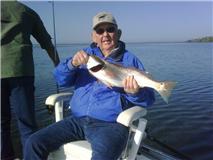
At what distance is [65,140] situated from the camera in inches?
166

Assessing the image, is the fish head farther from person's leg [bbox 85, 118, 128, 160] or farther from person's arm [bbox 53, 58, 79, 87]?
person's leg [bbox 85, 118, 128, 160]

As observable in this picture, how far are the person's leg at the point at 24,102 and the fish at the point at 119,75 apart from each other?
3.29 ft

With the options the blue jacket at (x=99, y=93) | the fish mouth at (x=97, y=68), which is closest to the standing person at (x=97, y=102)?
the blue jacket at (x=99, y=93)

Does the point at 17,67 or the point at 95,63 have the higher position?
the point at 95,63

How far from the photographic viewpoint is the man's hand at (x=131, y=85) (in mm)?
Result: 3996

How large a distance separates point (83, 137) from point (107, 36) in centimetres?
116

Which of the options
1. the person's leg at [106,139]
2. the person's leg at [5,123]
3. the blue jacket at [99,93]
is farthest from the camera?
the person's leg at [5,123]

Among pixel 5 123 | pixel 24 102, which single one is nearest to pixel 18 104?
pixel 24 102

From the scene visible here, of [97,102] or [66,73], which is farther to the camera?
[66,73]

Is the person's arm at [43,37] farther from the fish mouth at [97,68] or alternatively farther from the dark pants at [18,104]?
the fish mouth at [97,68]

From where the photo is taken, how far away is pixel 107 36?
4.49 metres

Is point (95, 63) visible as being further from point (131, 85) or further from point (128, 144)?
point (128, 144)

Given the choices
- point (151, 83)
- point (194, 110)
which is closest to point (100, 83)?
point (151, 83)

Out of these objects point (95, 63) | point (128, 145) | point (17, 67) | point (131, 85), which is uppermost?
point (95, 63)
